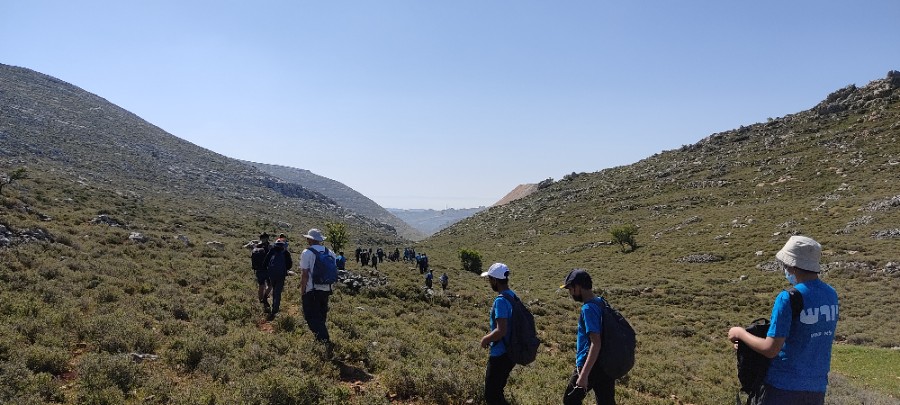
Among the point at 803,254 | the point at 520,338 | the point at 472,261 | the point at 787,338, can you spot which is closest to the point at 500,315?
the point at 520,338

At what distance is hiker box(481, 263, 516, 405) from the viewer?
5156 millimetres

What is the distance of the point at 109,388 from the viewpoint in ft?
19.5

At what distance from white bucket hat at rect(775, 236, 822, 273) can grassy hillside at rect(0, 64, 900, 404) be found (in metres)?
4.81

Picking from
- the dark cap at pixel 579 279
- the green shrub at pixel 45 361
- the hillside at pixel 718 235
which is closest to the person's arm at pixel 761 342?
the dark cap at pixel 579 279

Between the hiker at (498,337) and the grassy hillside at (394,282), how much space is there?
177 cm

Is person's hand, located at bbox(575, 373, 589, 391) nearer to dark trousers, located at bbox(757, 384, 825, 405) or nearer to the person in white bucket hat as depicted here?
dark trousers, located at bbox(757, 384, 825, 405)

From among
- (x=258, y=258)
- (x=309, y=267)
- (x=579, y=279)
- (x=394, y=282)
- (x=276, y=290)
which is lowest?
(x=394, y=282)

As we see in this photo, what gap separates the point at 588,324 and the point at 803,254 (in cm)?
193

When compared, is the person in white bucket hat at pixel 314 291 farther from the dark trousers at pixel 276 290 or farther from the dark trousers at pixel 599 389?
the dark trousers at pixel 599 389

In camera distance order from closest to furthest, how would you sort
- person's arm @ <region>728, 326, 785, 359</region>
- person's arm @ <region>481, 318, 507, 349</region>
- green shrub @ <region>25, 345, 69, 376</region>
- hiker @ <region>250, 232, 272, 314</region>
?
person's arm @ <region>728, 326, 785, 359</region>, person's arm @ <region>481, 318, 507, 349</region>, green shrub @ <region>25, 345, 69, 376</region>, hiker @ <region>250, 232, 272, 314</region>

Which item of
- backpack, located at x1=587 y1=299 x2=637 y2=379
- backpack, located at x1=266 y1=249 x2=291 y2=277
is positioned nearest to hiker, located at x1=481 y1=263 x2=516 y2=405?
backpack, located at x1=587 y1=299 x2=637 y2=379

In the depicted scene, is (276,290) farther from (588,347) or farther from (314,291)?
(588,347)

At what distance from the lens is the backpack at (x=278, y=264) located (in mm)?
10992

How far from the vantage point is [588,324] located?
4555mm
